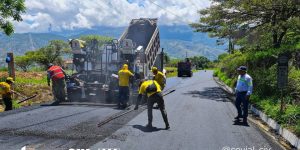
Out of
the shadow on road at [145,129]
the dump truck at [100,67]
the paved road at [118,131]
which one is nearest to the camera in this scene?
the paved road at [118,131]

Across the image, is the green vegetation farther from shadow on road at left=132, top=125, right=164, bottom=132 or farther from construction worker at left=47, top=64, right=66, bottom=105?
construction worker at left=47, top=64, right=66, bottom=105

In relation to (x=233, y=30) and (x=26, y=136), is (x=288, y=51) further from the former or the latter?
(x=26, y=136)

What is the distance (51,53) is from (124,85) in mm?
71473

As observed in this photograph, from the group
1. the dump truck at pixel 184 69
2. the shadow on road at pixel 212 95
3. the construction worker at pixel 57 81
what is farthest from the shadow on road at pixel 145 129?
the dump truck at pixel 184 69

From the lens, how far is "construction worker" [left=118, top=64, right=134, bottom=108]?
14.6 meters

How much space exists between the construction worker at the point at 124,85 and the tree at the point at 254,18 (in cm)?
768

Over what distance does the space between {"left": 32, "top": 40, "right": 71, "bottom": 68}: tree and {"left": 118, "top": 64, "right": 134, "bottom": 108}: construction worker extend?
63.6m

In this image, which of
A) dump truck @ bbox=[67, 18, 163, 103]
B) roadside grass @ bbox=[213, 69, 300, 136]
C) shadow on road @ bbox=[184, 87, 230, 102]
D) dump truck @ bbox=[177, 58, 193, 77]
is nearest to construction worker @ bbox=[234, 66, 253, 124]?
roadside grass @ bbox=[213, 69, 300, 136]

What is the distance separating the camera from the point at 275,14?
1941 centimetres

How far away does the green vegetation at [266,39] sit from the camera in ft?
44.5

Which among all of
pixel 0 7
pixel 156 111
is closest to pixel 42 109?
pixel 156 111

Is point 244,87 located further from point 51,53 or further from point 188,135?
point 51,53

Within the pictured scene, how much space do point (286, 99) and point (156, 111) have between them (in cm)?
479

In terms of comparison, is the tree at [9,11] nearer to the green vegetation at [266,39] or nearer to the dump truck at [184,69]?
the green vegetation at [266,39]
